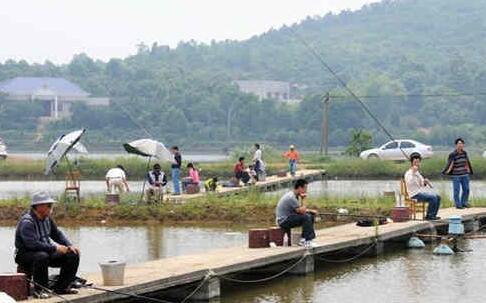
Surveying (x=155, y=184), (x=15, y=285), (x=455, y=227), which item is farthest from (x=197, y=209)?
(x=15, y=285)

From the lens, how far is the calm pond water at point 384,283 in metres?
13.7

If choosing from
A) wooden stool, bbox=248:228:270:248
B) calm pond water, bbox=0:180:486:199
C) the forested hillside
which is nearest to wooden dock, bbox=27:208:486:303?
wooden stool, bbox=248:228:270:248

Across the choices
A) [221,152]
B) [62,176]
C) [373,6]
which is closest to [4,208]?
[62,176]

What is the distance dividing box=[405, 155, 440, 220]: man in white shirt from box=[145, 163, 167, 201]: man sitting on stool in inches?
270

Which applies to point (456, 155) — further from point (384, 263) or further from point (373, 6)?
point (373, 6)

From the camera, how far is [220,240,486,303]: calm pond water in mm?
13719

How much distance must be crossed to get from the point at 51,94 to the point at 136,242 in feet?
296

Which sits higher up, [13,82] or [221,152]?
[13,82]

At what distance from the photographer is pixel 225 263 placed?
560 inches

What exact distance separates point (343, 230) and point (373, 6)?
565 feet

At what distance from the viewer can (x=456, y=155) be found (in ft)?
75.2

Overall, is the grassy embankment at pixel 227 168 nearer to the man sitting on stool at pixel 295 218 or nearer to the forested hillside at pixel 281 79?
the forested hillside at pixel 281 79

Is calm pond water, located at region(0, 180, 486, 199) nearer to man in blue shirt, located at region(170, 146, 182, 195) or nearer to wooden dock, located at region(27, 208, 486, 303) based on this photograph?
man in blue shirt, located at region(170, 146, 182, 195)

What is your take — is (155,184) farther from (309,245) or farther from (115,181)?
(309,245)
